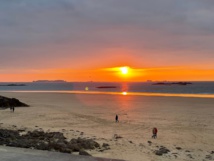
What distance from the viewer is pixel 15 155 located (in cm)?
544

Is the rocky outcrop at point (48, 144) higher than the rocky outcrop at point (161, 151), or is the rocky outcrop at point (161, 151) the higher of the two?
the rocky outcrop at point (48, 144)

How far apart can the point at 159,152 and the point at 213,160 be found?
3.06m

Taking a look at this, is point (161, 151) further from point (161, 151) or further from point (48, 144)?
point (48, 144)

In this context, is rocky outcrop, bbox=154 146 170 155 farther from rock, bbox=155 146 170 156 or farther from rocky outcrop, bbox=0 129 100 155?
rocky outcrop, bbox=0 129 100 155

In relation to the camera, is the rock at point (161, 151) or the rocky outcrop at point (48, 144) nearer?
the rocky outcrop at point (48, 144)

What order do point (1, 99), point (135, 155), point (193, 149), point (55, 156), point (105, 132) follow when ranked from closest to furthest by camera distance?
point (55, 156) < point (135, 155) < point (193, 149) < point (105, 132) < point (1, 99)

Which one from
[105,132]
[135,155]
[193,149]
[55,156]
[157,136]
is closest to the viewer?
[55,156]

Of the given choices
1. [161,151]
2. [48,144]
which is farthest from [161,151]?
[48,144]

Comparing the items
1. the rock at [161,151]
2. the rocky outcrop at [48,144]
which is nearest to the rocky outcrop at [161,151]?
the rock at [161,151]

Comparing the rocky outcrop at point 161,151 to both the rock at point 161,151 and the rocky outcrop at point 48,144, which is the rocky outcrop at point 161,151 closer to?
the rock at point 161,151

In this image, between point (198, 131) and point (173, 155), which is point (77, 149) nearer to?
point (173, 155)

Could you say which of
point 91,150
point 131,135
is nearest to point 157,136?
point 131,135

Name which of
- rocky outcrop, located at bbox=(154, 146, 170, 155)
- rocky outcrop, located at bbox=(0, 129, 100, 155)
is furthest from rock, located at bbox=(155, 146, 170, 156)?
rocky outcrop, located at bbox=(0, 129, 100, 155)

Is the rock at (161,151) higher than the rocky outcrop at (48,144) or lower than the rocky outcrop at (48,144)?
lower
